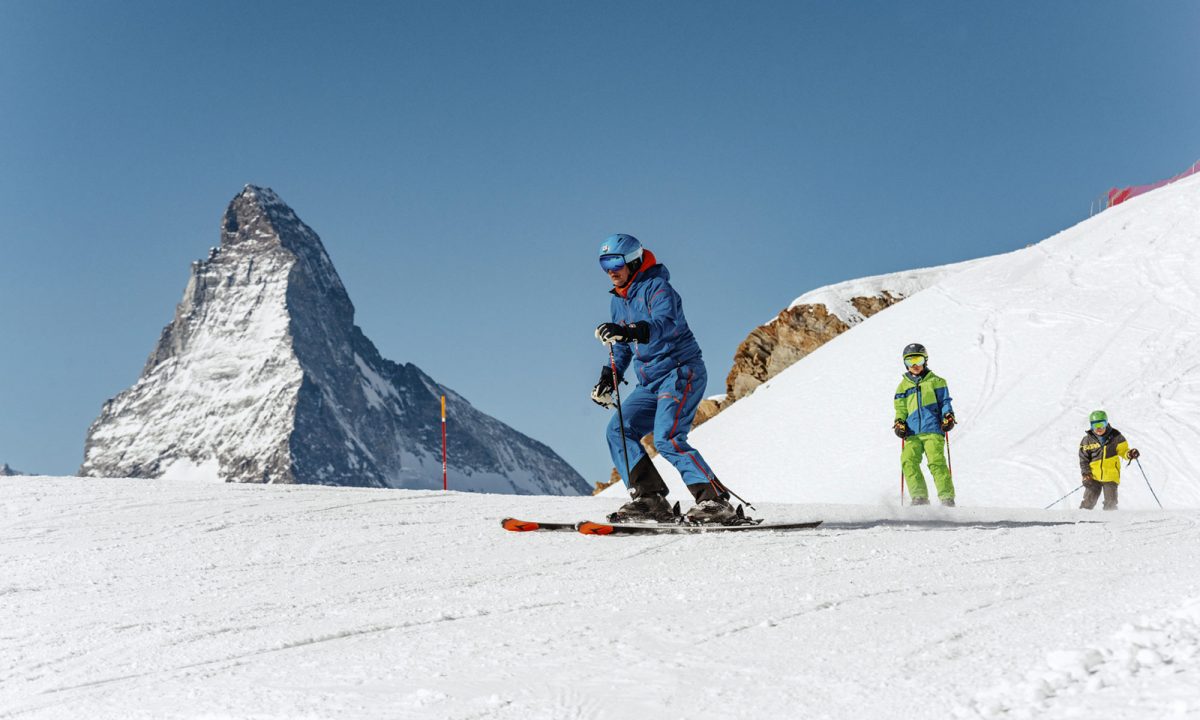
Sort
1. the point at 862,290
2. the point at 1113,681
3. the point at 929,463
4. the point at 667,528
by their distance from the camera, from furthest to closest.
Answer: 1. the point at 862,290
2. the point at 929,463
3. the point at 667,528
4. the point at 1113,681

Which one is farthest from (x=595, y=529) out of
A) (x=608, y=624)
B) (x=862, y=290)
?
(x=862, y=290)

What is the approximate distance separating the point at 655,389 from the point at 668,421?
346 millimetres

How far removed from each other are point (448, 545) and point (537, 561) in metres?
1.04

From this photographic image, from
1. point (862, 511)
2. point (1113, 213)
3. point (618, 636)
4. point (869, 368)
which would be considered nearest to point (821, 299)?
point (1113, 213)

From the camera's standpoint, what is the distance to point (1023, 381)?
18.8 m

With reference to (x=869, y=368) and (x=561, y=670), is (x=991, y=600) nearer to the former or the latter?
(x=561, y=670)

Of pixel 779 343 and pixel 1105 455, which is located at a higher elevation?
pixel 779 343

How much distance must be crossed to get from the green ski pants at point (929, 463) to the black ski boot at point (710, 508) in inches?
146

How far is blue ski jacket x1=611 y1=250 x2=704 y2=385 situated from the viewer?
669 centimetres

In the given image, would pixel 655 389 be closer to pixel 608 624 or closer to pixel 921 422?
pixel 608 624

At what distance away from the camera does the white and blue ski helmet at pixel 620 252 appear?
683 cm

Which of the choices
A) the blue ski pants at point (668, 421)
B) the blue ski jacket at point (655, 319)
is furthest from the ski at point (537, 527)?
the blue ski jacket at point (655, 319)

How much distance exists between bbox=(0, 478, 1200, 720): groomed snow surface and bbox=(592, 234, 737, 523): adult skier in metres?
0.74

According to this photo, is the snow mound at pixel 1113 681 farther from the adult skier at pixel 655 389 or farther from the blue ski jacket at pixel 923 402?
the blue ski jacket at pixel 923 402
